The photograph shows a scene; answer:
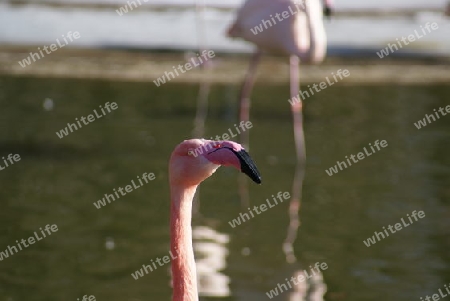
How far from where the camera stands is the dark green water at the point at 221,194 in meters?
6.35

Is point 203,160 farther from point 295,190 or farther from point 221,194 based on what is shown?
point 295,190

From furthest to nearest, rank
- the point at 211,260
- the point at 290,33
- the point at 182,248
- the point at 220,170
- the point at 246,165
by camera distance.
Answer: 1. the point at 290,33
2. the point at 220,170
3. the point at 211,260
4. the point at 182,248
5. the point at 246,165

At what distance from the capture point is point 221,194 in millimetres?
8367

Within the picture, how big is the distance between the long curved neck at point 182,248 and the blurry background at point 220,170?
220cm

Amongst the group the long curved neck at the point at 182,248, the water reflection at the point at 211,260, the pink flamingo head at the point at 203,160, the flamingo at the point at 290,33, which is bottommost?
the long curved neck at the point at 182,248

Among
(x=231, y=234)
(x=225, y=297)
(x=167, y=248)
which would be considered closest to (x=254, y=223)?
(x=231, y=234)

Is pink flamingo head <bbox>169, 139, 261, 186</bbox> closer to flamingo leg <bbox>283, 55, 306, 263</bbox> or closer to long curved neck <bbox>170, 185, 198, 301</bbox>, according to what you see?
long curved neck <bbox>170, 185, 198, 301</bbox>

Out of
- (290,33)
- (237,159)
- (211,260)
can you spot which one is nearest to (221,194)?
(211,260)

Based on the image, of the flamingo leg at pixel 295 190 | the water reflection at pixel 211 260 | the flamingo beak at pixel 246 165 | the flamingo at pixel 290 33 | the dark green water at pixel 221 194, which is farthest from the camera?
the flamingo at pixel 290 33

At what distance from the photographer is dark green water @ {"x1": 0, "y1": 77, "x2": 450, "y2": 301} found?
6352 mm

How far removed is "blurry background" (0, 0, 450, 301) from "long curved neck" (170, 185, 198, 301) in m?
2.20

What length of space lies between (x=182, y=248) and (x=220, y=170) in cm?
552

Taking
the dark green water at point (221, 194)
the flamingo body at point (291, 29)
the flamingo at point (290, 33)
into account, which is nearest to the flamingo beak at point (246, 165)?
the dark green water at point (221, 194)

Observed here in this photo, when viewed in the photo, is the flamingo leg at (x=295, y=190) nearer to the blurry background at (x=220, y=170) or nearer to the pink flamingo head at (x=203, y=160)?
the blurry background at (x=220, y=170)
